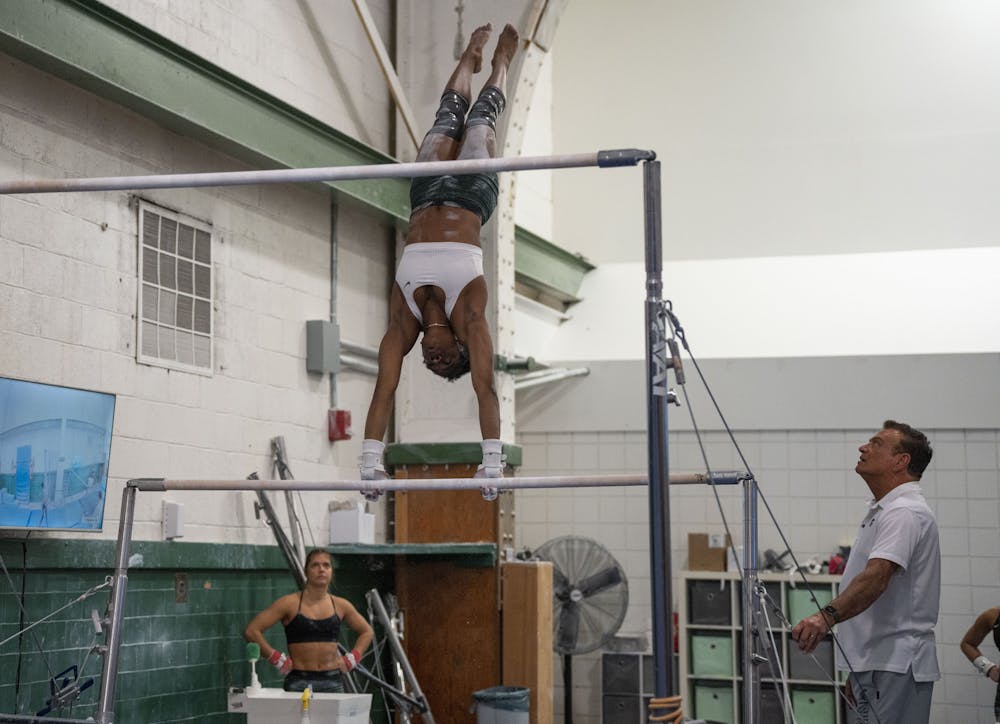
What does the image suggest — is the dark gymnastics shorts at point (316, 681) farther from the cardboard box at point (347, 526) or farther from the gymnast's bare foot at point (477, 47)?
the gymnast's bare foot at point (477, 47)

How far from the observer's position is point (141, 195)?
7.06m

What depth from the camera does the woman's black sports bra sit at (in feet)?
24.7

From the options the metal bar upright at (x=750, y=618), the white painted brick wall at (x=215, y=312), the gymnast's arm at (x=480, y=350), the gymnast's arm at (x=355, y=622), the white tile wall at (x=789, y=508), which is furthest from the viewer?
the white tile wall at (x=789, y=508)

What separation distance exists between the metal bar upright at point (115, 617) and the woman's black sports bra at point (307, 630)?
1.92 meters

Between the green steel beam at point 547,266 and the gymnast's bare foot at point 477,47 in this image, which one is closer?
the gymnast's bare foot at point 477,47

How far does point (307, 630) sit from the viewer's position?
752 centimetres

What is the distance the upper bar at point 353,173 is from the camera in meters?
4.73

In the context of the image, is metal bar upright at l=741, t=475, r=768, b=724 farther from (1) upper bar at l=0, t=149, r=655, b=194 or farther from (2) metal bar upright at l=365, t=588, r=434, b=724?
(2) metal bar upright at l=365, t=588, r=434, b=724

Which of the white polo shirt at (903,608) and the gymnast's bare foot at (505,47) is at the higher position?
the gymnast's bare foot at (505,47)

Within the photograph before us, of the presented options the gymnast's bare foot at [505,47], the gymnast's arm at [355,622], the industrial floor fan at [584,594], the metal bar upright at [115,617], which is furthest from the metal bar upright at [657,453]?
the industrial floor fan at [584,594]

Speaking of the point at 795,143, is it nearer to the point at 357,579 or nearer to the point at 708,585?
the point at 708,585

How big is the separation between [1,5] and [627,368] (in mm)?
6604

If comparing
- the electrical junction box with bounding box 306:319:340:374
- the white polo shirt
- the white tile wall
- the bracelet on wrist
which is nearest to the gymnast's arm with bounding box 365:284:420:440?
the white polo shirt

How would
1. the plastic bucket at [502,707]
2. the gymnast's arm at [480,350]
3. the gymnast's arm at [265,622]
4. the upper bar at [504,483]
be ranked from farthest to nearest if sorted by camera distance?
the plastic bucket at [502,707]
the gymnast's arm at [265,622]
the gymnast's arm at [480,350]
the upper bar at [504,483]
